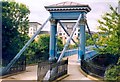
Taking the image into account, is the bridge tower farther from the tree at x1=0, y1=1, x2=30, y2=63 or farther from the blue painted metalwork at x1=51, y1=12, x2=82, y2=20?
the tree at x1=0, y1=1, x2=30, y2=63

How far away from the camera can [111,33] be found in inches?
556

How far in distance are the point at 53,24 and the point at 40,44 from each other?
4.47 m

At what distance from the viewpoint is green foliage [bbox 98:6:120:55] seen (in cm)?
1341

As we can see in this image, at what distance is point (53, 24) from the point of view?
33.9 m

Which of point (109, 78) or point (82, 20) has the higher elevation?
point (82, 20)

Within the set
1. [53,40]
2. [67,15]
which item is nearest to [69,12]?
[67,15]

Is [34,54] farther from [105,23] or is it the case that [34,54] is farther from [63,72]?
[105,23]

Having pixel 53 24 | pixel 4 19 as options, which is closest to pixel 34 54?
pixel 53 24

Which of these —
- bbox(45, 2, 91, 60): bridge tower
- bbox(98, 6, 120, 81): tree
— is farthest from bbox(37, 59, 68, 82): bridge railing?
bbox(45, 2, 91, 60): bridge tower

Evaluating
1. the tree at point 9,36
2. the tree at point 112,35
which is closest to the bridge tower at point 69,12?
Result: the tree at point 9,36

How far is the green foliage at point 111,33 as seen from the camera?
44.0ft

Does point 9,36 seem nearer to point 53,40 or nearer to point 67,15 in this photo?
point 67,15

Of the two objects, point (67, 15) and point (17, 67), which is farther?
point (67, 15)

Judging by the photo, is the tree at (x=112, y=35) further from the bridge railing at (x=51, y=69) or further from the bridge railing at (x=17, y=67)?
the bridge railing at (x=17, y=67)
